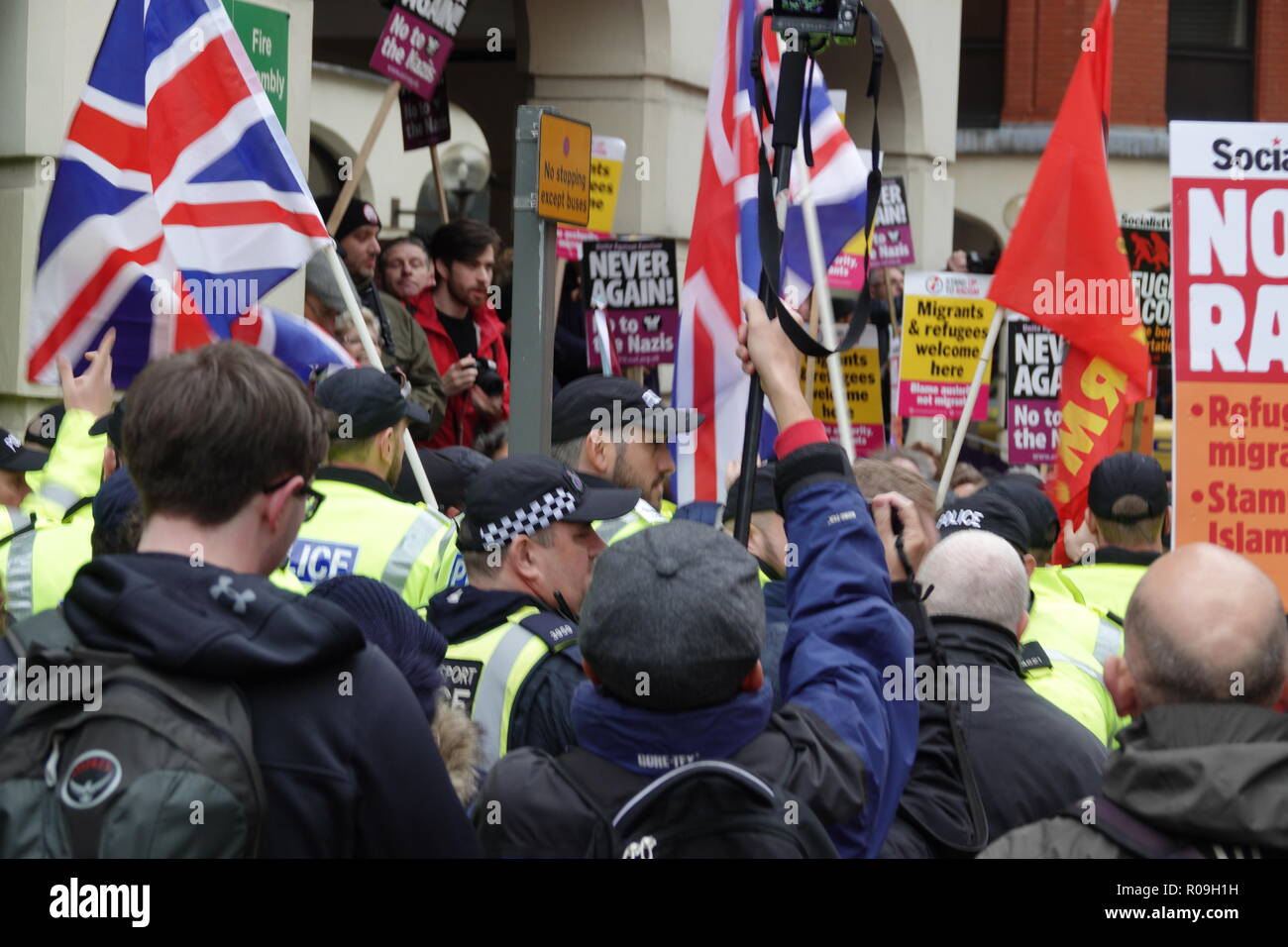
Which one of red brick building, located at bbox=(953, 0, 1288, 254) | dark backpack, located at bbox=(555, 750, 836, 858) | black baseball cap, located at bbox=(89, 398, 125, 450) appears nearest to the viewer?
dark backpack, located at bbox=(555, 750, 836, 858)

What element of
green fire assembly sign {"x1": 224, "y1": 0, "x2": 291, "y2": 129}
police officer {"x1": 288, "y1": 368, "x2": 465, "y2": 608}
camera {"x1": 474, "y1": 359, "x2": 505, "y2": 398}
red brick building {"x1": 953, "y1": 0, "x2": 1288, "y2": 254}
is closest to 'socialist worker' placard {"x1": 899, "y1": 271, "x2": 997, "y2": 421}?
camera {"x1": 474, "y1": 359, "x2": 505, "y2": 398}

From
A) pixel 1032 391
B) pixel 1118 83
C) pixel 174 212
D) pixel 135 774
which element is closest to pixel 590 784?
pixel 135 774

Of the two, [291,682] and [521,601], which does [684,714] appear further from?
[521,601]

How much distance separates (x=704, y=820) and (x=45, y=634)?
3.04 feet

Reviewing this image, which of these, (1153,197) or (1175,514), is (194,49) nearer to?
(1175,514)

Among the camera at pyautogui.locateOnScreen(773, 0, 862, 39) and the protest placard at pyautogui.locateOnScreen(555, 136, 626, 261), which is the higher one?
the protest placard at pyautogui.locateOnScreen(555, 136, 626, 261)

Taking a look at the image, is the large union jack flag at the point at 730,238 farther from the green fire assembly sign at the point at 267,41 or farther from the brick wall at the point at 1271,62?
the brick wall at the point at 1271,62

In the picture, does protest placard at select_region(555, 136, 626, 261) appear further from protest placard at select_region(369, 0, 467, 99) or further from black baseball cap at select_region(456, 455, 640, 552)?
black baseball cap at select_region(456, 455, 640, 552)

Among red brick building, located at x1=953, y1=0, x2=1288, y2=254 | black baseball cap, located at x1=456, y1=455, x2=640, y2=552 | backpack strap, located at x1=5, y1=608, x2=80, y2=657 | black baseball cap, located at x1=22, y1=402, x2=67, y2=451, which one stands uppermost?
red brick building, located at x1=953, y1=0, x2=1288, y2=254

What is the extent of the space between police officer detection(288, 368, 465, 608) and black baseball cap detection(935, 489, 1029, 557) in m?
1.56

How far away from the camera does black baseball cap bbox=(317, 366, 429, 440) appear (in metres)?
4.84

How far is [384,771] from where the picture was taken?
227cm

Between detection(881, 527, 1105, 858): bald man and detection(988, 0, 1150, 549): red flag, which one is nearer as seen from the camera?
detection(881, 527, 1105, 858): bald man

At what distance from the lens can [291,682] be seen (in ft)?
7.25
